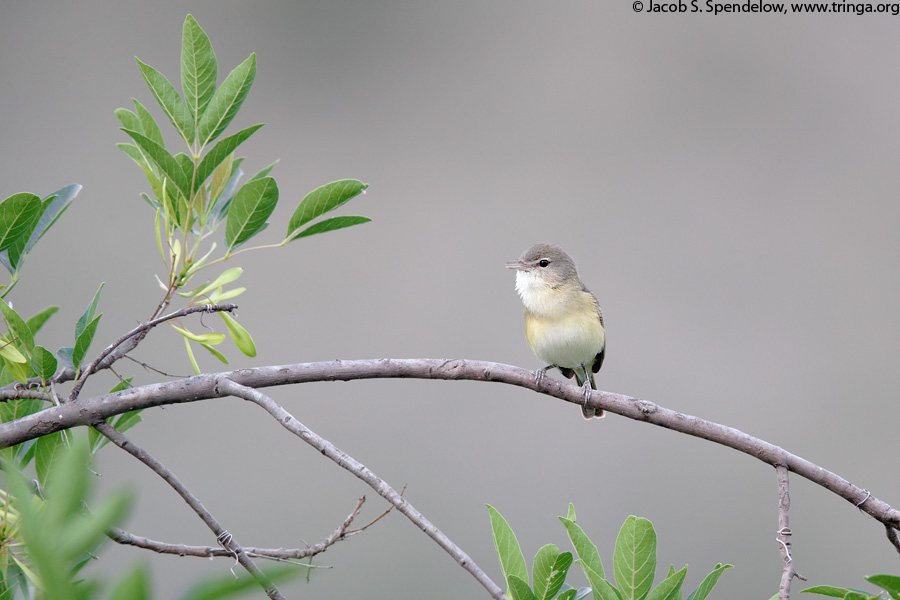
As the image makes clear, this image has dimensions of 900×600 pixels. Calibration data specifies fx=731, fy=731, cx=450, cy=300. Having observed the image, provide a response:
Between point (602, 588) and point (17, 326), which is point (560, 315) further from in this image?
point (17, 326)

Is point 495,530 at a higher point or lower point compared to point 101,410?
lower

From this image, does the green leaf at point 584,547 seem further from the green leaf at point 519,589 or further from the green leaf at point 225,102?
the green leaf at point 225,102

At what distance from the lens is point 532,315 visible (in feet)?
6.68

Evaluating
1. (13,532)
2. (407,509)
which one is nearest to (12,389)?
(13,532)

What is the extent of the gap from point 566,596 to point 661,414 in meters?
0.26

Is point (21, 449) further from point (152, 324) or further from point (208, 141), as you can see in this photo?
point (208, 141)

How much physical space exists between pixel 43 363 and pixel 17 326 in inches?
2.0

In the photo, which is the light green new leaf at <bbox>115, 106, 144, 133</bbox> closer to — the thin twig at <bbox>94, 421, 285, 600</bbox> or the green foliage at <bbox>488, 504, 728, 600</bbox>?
the thin twig at <bbox>94, 421, 285, 600</bbox>

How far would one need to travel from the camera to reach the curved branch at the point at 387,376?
78 cm

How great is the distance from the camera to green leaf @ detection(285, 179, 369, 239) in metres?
0.88

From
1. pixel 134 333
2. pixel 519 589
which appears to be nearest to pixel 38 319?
pixel 134 333

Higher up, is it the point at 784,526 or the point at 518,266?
the point at 518,266

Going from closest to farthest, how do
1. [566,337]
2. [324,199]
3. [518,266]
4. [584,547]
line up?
[584,547], [324,199], [566,337], [518,266]

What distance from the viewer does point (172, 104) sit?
864mm
